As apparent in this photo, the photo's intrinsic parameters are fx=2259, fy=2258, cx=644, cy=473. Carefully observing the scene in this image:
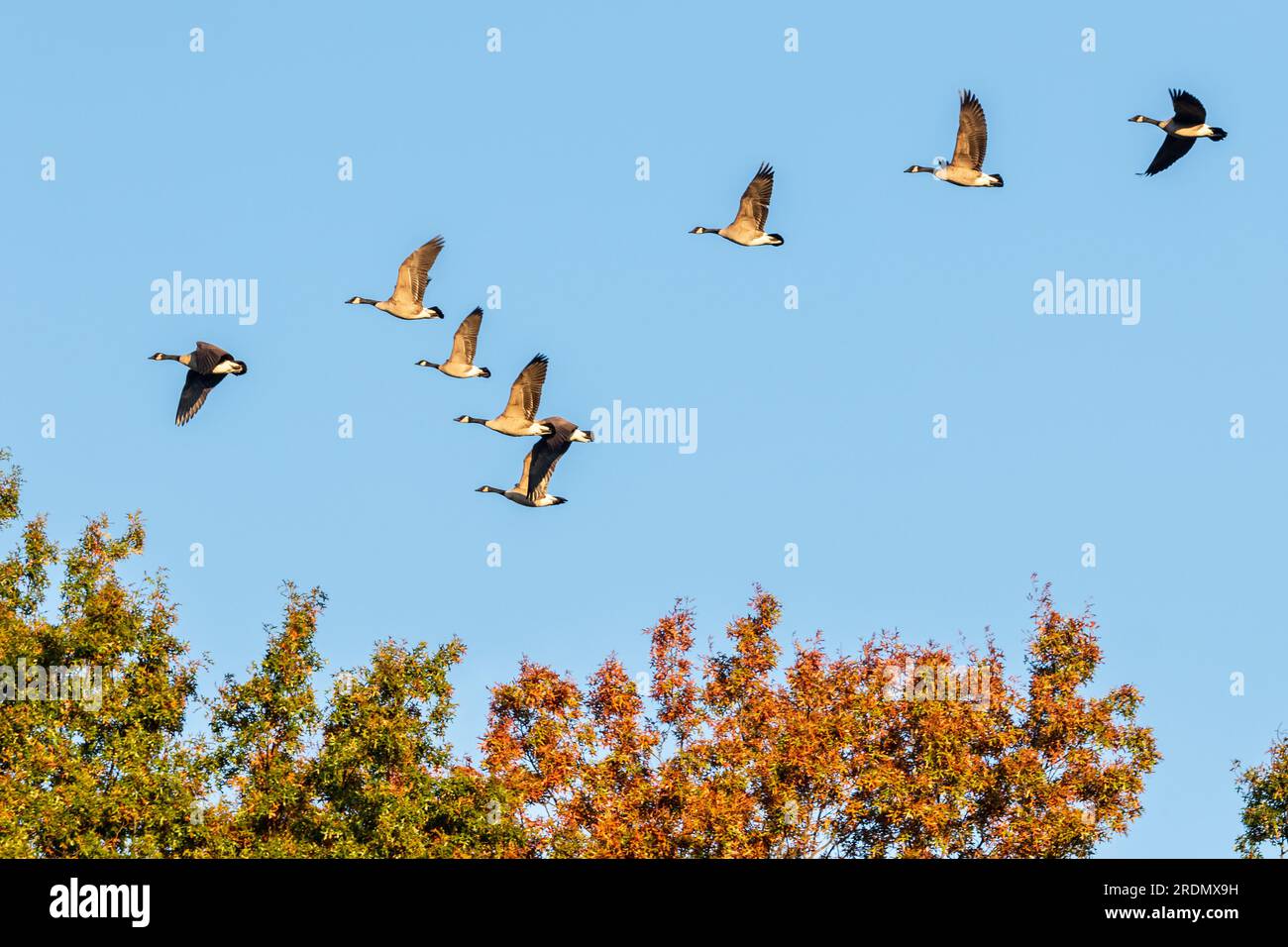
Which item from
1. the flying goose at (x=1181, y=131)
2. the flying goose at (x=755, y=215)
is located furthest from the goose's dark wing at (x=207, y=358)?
the flying goose at (x=1181, y=131)

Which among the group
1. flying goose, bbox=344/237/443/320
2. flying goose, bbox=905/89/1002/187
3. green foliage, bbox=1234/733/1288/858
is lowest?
green foliage, bbox=1234/733/1288/858

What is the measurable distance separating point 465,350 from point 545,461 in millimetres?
2591

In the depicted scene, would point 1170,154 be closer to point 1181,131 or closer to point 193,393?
point 1181,131

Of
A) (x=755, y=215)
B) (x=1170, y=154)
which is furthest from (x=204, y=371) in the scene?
(x=1170, y=154)

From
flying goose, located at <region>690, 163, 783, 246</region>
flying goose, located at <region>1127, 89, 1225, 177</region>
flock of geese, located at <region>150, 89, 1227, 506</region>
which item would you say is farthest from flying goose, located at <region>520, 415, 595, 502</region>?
flying goose, located at <region>1127, 89, 1225, 177</region>

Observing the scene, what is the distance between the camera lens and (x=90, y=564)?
50.7 metres

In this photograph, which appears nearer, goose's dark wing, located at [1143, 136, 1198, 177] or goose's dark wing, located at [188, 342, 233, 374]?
goose's dark wing, located at [188, 342, 233, 374]

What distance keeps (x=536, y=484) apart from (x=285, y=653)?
7.22 metres

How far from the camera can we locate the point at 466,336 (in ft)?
140

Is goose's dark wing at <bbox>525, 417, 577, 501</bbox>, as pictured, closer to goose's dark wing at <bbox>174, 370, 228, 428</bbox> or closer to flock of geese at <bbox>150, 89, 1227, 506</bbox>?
flock of geese at <bbox>150, 89, 1227, 506</bbox>

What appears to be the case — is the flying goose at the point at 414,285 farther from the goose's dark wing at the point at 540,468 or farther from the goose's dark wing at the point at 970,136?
the goose's dark wing at the point at 970,136

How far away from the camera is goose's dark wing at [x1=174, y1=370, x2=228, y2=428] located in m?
37.5

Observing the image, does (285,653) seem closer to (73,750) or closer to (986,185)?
(73,750)
